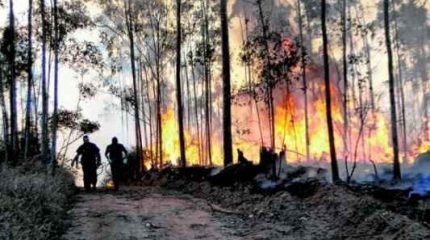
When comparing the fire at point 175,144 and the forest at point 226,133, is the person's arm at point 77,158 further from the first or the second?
the fire at point 175,144

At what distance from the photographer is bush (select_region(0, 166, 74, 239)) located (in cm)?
729

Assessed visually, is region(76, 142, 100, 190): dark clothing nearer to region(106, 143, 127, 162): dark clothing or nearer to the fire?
region(106, 143, 127, 162): dark clothing

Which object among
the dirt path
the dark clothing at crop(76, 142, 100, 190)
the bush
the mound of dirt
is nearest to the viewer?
the bush

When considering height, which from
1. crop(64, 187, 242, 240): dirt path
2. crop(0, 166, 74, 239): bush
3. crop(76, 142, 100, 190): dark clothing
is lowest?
crop(64, 187, 242, 240): dirt path

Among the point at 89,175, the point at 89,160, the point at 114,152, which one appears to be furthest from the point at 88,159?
the point at 114,152

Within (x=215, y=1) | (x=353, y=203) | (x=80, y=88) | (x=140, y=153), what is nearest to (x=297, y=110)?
(x=215, y=1)

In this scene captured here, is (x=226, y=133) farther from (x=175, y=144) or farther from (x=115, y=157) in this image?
(x=175, y=144)

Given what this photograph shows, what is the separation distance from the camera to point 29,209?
8.76m

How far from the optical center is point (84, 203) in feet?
40.9

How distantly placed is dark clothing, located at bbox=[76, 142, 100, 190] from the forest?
3.7 inches

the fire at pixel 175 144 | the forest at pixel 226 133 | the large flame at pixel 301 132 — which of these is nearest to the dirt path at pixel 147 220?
the forest at pixel 226 133

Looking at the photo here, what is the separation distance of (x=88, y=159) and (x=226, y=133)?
4.60m

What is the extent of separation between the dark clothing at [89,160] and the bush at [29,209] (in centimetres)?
416

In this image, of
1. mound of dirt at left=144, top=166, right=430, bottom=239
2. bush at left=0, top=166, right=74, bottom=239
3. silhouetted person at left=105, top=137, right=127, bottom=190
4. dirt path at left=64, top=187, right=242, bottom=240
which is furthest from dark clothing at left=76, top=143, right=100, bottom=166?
bush at left=0, top=166, right=74, bottom=239
